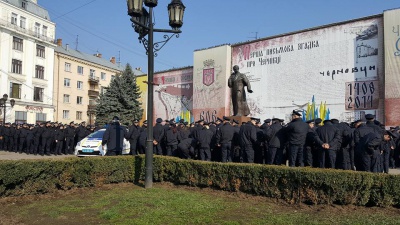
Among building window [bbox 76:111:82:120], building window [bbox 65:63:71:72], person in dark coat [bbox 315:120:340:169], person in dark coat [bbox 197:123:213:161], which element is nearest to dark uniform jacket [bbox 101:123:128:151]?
person in dark coat [bbox 197:123:213:161]

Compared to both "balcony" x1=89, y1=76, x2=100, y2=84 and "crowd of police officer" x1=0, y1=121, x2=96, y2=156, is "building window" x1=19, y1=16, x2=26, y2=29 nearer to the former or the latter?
"balcony" x1=89, y1=76, x2=100, y2=84

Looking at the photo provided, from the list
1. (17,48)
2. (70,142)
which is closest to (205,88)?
(70,142)

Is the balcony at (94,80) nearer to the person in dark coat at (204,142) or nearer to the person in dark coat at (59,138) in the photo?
the person in dark coat at (59,138)

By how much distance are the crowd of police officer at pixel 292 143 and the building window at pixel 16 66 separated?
35070mm

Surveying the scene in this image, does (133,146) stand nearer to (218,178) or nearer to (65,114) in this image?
(218,178)

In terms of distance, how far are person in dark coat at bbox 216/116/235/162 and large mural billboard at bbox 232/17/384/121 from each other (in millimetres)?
12231

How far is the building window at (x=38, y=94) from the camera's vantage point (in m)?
43.8

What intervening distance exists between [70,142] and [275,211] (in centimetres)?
1675

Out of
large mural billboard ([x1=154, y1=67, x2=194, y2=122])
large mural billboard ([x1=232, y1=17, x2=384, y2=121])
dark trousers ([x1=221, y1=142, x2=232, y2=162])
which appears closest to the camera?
dark trousers ([x1=221, y1=142, x2=232, y2=162])

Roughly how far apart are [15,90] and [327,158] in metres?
40.9

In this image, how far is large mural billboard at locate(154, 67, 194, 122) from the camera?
32.0 metres

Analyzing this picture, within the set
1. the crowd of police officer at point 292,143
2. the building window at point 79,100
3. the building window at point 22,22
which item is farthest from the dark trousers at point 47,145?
the building window at point 79,100

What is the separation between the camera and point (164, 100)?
34000 mm

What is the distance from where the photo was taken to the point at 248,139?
1060 cm
